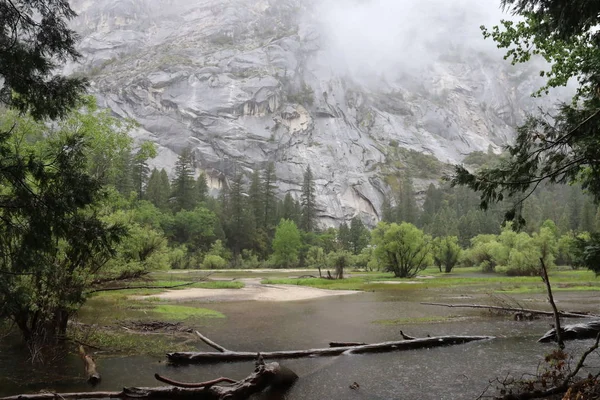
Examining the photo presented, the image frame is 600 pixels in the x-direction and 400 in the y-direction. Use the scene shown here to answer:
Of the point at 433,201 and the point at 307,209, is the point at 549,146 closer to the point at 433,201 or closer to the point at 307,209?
the point at 307,209

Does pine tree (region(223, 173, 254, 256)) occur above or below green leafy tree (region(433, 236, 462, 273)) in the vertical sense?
above

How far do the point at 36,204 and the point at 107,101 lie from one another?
544 feet

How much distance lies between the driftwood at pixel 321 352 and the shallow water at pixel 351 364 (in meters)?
0.27

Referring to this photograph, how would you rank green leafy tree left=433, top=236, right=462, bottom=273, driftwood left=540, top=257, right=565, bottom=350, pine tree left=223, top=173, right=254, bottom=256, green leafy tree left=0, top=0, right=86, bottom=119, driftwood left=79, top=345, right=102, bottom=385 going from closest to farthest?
1. green leafy tree left=0, top=0, right=86, bottom=119
2. driftwood left=540, top=257, right=565, bottom=350
3. driftwood left=79, top=345, right=102, bottom=385
4. green leafy tree left=433, top=236, right=462, bottom=273
5. pine tree left=223, top=173, right=254, bottom=256

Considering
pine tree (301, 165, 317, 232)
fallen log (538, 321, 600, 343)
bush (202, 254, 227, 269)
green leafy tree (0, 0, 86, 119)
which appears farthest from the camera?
pine tree (301, 165, 317, 232)

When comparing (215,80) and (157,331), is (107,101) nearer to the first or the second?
(215,80)

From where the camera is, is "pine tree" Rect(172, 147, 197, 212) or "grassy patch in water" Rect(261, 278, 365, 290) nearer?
"grassy patch in water" Rect(261, 278, 365, 290)

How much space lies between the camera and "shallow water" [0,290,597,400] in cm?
998

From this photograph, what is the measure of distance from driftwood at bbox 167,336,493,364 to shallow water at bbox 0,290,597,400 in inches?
10.5

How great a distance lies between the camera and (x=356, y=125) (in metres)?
193

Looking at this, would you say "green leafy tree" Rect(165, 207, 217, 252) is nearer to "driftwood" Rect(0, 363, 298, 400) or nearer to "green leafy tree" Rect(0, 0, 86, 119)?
→ "driftwood" Rect(0, 363, 298, 400)

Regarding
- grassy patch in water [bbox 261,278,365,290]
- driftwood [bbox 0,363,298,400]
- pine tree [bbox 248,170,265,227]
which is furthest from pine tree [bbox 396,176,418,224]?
driftwood [bbox 0,363,298,400]

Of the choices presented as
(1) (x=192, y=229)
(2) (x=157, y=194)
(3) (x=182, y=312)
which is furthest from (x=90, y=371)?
(2) (x=157, y=194)

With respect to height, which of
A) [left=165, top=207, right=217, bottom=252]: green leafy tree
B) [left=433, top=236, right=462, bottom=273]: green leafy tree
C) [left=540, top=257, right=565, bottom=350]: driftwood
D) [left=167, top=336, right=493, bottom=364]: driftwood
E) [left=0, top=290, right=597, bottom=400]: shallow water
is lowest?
[left=0, top=290, right=597, bottom=400]: shallow water
